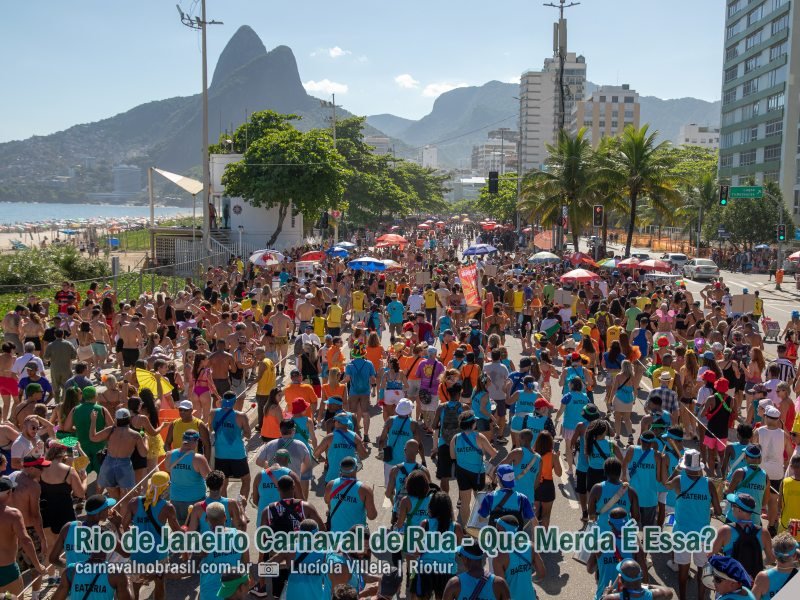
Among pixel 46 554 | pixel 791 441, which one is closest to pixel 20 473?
pixel 46 554

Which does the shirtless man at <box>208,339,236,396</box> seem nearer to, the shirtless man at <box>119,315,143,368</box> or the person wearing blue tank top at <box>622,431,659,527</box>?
the shirtless man at <box>119,315,143,368</box>

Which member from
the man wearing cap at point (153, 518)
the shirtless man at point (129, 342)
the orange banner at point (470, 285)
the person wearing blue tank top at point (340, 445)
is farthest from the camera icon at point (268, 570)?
the orange banner at point (470, 285)

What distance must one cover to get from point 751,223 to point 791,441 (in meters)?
48.8

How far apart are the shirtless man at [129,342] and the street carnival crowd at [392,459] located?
11cm

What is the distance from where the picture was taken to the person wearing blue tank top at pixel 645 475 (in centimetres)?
789

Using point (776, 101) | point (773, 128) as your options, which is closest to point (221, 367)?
point (773, 128)

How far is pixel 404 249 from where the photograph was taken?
140 feet

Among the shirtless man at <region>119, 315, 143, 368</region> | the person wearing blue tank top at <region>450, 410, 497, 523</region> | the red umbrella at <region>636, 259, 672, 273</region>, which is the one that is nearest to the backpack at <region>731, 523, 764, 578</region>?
the person wearing blue tank top at <region>450, 410, 497, 523</region>

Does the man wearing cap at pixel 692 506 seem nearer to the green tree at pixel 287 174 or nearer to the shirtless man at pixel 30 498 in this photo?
the shirtless man at pixel 30 498

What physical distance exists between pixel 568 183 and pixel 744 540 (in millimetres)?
36297

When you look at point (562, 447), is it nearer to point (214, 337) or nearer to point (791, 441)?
point (791, 441)

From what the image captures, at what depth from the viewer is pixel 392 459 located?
8.73m

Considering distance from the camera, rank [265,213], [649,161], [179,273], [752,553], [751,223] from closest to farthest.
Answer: [752,553], [179,273], [649,161], [265,213], [751,223]

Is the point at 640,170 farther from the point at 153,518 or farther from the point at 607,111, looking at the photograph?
the point at 607,111
